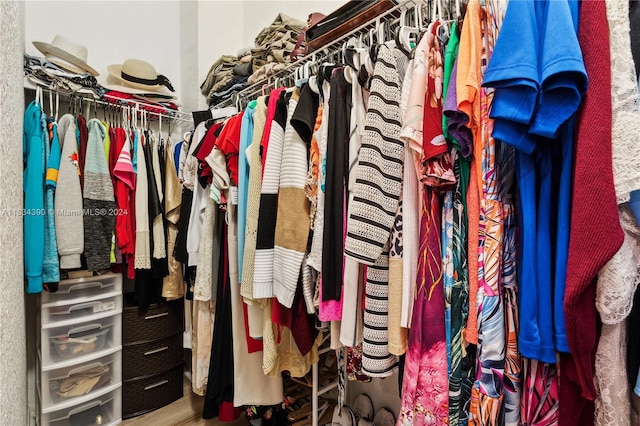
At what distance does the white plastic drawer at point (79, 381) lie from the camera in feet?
4.68

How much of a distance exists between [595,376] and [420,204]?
425 mm

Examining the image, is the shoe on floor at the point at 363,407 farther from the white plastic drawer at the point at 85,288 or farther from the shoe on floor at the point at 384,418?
the white plastic drawer at the point at 85,288

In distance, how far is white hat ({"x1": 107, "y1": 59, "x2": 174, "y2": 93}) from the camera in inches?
70.6

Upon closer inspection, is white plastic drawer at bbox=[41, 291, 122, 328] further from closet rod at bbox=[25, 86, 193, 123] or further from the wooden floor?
closet rod at bbox=[25, 86, 193, 123]

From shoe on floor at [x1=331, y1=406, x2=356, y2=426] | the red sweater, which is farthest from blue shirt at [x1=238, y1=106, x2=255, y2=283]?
the red sweater

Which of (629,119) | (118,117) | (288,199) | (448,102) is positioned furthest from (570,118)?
(118,117)

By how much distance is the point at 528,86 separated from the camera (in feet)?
1.59

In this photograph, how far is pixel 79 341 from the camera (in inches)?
59.4

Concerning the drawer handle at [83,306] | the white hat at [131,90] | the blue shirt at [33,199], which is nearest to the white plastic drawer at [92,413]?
the drawer handle at [83,306]

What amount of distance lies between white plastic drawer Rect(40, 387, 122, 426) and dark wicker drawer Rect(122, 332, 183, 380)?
0.12 meters

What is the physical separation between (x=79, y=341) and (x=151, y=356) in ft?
1.30

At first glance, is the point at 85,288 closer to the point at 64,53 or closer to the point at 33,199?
the point at 33,199

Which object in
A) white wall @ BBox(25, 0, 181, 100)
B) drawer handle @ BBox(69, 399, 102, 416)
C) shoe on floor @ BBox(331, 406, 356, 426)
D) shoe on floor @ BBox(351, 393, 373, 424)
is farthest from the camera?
white wall @ BBox(25, 0, 181, 100)

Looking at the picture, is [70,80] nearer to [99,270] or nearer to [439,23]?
[99,270]
